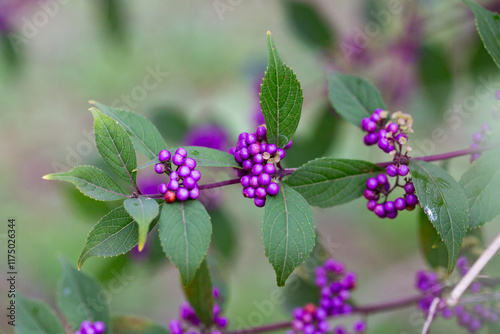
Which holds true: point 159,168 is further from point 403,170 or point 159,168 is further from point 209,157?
point 403,170

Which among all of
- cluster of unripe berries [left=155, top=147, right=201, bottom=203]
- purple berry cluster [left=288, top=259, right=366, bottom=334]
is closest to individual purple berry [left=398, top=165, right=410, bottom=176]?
cluster of unripe berries [left=155, top=147, right=201, bottom=203]

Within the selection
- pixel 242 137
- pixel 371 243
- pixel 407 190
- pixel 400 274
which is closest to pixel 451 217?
pixel 407 190

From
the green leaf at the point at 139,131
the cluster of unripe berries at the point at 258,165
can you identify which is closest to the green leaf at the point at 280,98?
the cluster of unripe berries at the point at 258,165

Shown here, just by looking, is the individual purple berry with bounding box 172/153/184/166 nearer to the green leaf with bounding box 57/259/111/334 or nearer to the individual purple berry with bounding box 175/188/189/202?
the individual purple berry with bounding box 175/188/189/202

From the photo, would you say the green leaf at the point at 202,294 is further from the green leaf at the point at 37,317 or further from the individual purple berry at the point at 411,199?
the individual purple berry at the point at 411,199

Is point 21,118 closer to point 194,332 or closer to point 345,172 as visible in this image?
point 194,332

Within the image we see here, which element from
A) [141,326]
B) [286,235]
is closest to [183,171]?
[286,235]
